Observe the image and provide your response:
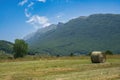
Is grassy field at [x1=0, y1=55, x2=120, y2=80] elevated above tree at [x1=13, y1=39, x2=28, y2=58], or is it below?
below

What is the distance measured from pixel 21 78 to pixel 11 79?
97 centimetres

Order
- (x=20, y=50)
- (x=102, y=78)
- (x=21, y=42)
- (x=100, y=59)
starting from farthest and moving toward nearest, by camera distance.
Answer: (x=21, y=42), (x=20, y=50), (x=100, y=59), (x=102, y=78)

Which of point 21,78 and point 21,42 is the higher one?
point 21,42

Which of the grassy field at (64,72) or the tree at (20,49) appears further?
the tree at (20,49)

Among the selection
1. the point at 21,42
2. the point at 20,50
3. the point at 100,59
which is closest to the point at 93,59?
the point at 100,59

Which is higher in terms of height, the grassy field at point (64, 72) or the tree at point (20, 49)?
the tree at point (20, 49)

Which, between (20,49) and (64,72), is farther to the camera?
(20,49)

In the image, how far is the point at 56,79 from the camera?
25.4m

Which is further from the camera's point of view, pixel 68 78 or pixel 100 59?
pixel 100 59

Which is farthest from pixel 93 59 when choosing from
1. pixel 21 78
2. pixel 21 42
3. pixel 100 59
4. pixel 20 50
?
pixel 21 42

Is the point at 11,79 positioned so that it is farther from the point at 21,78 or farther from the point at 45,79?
the point at 45,79

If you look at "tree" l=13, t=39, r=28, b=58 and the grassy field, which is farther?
"tree" l=13, t=39, r=28, b=58

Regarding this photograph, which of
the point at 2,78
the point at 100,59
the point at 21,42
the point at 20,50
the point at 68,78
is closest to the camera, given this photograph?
the point at 68,78

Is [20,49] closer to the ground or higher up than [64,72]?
higher up
